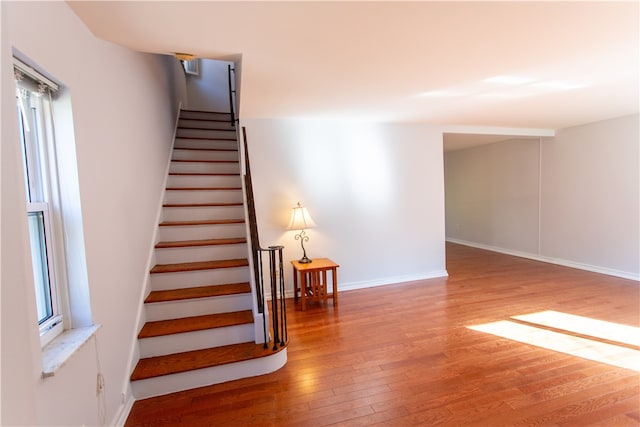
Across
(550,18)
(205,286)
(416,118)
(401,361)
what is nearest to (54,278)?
(205,286)

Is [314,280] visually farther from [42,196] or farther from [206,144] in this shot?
[42,196]

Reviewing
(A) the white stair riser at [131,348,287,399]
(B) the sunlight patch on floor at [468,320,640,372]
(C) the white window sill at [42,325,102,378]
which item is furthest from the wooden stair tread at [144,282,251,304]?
(B) the sunlight patch on floor at [468,320,640,372]

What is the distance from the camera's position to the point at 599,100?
3.30 metres

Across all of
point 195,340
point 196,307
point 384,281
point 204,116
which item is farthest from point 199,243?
point 204,116

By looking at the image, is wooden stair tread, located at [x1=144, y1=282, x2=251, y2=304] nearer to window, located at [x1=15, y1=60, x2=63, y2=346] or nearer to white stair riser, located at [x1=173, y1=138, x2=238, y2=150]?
window, located at [x1=15, y1=60, x2=63, y2=346]

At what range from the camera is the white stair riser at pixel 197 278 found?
97.9 inches

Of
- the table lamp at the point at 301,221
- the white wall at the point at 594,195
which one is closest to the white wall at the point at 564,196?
the white wall at the point at 594,195

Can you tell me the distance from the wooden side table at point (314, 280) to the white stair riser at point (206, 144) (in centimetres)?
192

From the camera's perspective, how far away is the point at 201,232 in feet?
9.70

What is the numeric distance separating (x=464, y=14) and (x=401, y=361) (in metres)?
2.29

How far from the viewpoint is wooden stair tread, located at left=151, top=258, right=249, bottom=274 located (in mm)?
2512

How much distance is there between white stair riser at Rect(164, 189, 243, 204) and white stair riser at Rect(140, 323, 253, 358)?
5.06ft

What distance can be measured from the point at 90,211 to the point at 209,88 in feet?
16.2

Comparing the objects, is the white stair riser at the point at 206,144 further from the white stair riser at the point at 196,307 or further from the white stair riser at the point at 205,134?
the white stair riser at the point at 196,307
